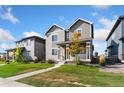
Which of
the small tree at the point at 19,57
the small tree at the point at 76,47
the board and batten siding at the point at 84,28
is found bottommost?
the small tree at the point at 19,57

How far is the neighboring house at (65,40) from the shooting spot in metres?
24.7

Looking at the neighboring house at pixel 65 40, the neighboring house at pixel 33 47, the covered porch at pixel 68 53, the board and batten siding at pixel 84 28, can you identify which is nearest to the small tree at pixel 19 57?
the neighboring house at pixel 33 47

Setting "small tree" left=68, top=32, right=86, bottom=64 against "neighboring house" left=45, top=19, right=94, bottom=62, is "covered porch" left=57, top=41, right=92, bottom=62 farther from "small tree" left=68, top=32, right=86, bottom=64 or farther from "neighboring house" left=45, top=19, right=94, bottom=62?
"small tree" left=68, top=32, right=86, bottom=64

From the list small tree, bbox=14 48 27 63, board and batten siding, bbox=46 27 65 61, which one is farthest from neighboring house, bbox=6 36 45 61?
board and batten siding, bbox=46 27 65 61

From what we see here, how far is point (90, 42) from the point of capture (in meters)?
24.2

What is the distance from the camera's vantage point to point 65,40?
27.5 meters

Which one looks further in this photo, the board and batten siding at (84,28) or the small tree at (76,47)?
the board and batten siding at (84,28)

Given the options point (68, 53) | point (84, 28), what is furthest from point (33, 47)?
point (84, 28)

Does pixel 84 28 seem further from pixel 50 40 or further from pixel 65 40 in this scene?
pixel 50 40

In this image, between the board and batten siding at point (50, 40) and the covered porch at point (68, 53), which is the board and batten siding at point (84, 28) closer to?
the covered porch at point (68, 53)
